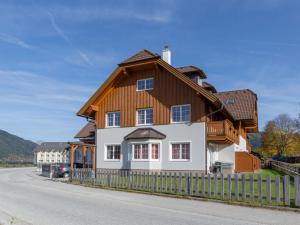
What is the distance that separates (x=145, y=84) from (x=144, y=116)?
2646 mm

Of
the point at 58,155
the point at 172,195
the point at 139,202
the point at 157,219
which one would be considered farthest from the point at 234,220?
the point at 58,155

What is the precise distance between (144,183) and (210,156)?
36.8ft

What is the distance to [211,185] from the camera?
14008 millimetres

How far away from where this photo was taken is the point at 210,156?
1051 inches

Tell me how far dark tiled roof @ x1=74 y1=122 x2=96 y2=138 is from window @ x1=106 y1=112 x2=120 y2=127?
6.51 metres

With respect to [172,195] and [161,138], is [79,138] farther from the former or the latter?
[172,195]

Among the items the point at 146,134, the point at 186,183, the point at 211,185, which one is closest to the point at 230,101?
the point at 146,134

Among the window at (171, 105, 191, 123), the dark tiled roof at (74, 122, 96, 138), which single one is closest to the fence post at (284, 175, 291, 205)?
the window at (171, 105, 191, 123)

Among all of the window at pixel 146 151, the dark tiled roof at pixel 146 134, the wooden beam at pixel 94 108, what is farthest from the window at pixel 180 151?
the wooden beam at pixel 94 108

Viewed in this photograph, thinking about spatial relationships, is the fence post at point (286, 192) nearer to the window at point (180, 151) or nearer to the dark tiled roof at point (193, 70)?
the window at point (180, 151)

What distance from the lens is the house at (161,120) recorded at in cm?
2530

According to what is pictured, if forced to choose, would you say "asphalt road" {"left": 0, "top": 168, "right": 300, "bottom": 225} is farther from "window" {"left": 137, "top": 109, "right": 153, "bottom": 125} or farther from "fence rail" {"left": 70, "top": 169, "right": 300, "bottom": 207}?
"window" {"left": 137, "top": 109, "right": 153, "bottom": 125}

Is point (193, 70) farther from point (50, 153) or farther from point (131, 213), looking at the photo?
point (50, 153)

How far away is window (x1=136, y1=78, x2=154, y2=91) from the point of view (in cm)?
2809
